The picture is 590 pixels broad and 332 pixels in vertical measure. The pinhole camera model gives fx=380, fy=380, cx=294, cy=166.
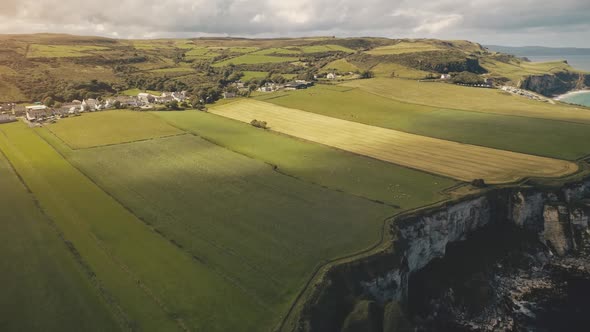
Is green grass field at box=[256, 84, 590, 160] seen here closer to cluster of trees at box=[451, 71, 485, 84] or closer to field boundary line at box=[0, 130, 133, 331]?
cluster of trees at box=[451, 71, 485, 84]

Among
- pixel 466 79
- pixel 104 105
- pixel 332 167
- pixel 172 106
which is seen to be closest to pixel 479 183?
→ pixel 332 167

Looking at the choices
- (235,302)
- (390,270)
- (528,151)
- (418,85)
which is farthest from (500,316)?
(418,85)

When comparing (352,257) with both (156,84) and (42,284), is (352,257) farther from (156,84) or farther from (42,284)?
(156,84)

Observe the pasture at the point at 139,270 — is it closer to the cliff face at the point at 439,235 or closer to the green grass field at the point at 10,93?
the cliff face at the point at 439,235

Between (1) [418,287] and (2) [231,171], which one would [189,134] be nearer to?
(2) [231,171]

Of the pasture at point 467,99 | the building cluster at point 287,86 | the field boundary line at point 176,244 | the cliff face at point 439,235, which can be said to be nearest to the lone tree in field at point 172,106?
the building cluster at point 287,86

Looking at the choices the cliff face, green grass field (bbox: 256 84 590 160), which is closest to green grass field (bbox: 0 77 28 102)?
green grass field (bbox: 256 84 590 160)
